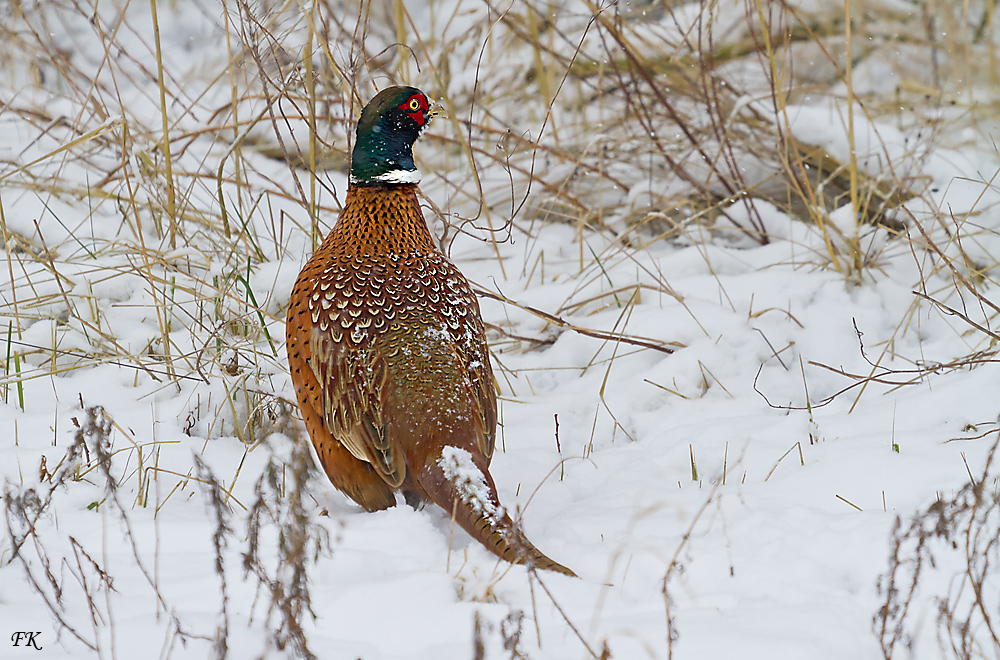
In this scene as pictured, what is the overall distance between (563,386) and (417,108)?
53.4 inches

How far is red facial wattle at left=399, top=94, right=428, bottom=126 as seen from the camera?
9.45 ft

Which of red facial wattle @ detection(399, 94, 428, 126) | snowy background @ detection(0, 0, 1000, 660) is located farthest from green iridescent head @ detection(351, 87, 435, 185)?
snowy background @ detection(0, 0, 1000, 660)

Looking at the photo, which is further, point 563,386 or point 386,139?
point 563,386

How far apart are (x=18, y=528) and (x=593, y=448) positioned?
181 cm

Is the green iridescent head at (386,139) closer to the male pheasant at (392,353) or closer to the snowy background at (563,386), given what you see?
the male pheasant at (392,353)

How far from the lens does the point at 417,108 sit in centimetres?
291

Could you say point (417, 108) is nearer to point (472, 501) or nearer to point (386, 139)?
point (386, 139)

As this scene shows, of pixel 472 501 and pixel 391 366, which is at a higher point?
pixel 391 366

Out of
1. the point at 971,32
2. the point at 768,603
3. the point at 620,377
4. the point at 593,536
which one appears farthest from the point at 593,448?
the point at 971,32

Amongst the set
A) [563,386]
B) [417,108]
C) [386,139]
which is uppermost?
[417,108]

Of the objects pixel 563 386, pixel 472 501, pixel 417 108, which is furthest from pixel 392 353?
pixel 563 386

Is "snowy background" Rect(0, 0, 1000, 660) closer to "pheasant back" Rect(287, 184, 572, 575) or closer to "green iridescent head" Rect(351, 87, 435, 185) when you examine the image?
"pheasant back" Rect(287, 184, 572, 575)

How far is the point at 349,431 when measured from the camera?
254cm

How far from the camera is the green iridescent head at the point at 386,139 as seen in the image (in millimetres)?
2855
